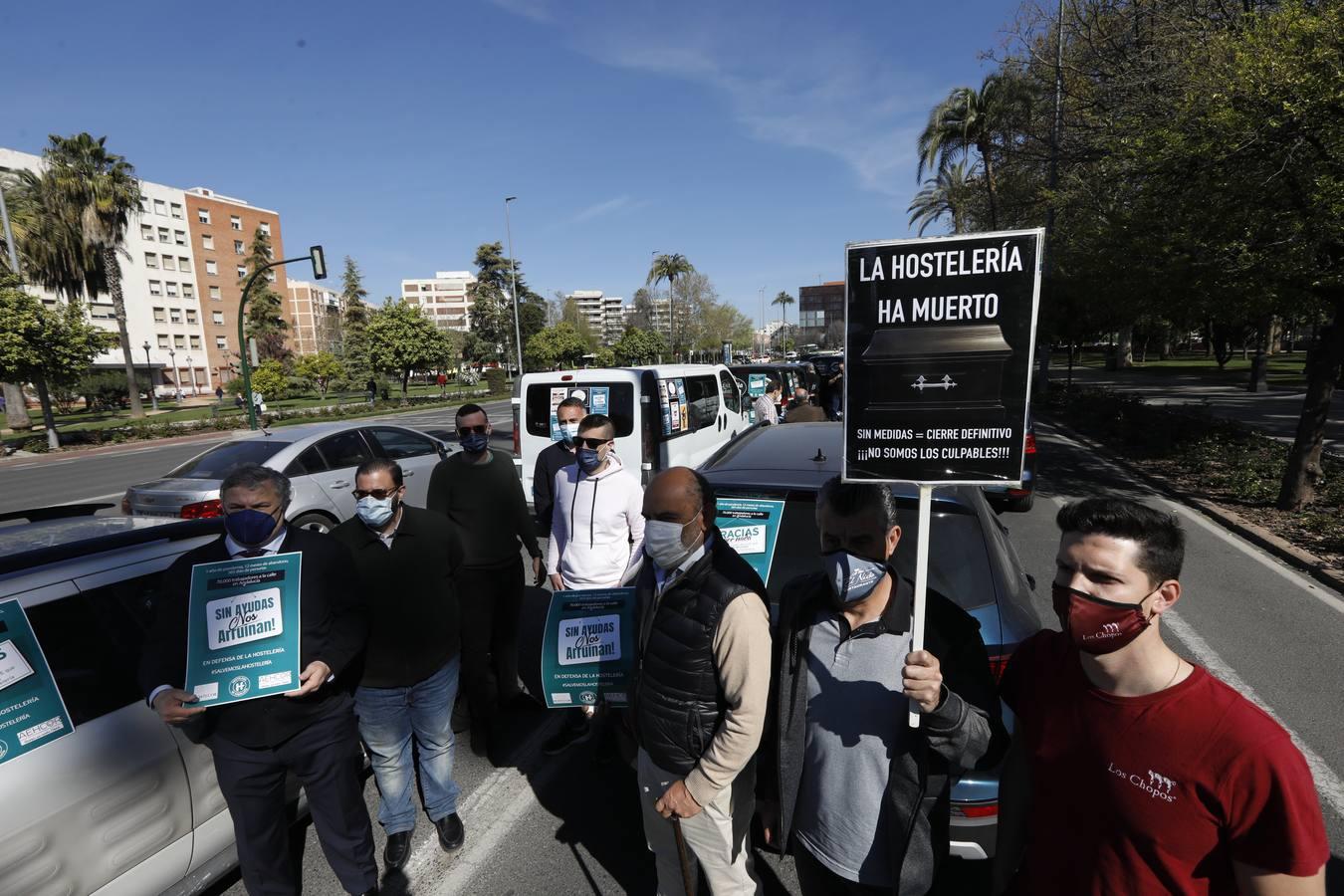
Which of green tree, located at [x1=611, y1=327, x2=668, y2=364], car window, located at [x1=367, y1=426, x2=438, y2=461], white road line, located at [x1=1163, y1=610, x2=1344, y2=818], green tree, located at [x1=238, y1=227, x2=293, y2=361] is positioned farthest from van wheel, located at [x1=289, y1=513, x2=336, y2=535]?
green tree, located at [x1=238, y1=227, x2=293, y2=361]

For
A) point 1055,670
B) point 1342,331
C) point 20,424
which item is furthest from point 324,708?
point 20,424

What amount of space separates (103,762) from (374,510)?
4.08 ft

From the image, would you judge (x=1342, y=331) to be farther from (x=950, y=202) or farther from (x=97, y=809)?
(x=950, y=202)

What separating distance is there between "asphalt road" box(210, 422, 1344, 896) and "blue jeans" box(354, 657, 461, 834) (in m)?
0.25

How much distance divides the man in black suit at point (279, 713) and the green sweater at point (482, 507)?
4.20 ft

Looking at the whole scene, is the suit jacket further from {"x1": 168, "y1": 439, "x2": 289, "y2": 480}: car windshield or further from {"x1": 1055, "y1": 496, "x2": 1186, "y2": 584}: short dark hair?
{"x1": 168, "y1": 439, "x2": 289, "y2": 480}: car windshield

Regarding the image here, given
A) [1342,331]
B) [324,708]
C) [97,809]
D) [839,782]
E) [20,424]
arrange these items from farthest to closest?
[20,424] < [1342,331] < [324,708] < [97,809] < [839,782]

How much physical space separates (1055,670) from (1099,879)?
0.43 meters

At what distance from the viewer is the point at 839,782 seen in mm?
1946

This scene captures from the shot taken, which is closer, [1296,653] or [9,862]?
[9,862]

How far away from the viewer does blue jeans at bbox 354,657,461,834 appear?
299 centimetres

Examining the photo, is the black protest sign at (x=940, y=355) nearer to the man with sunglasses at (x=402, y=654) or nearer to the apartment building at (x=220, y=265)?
the man with sunglasses at (x=402, y=654)

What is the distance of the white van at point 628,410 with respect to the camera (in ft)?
26.5

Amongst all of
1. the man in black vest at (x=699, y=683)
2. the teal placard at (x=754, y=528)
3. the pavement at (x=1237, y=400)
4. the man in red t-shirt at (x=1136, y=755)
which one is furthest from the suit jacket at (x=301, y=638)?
the pavement at (x=1237, y=400)
